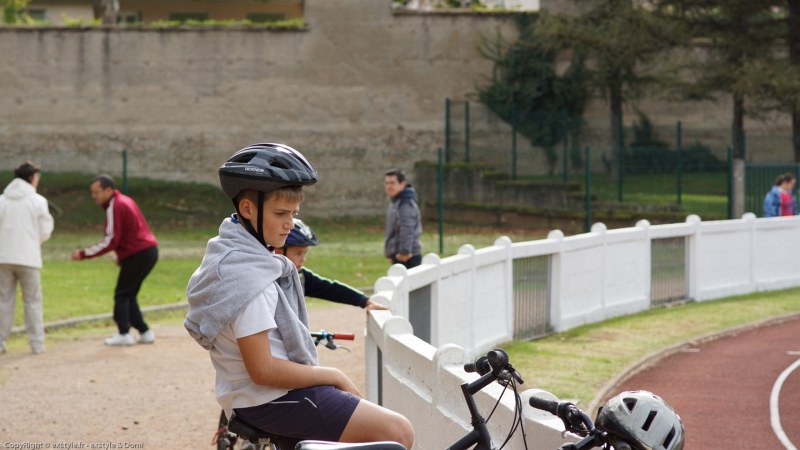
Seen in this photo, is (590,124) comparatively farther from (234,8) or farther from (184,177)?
(234,8)

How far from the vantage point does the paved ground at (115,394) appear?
9523mm

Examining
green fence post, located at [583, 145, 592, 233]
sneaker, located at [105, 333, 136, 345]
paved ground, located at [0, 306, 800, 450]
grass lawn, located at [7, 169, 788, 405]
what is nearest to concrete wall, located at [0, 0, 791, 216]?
grass lawn, located at [7, 169, 788, 405]

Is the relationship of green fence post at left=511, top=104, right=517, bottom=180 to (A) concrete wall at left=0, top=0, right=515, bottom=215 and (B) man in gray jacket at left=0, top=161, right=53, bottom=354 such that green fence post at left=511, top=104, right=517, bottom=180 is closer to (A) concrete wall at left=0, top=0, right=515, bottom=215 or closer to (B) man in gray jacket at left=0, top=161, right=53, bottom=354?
(A) concrete wall at left=0, top=0, right=515, bottom=215

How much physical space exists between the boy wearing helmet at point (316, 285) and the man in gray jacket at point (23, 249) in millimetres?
6670

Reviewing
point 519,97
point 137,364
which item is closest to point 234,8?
point 519,97

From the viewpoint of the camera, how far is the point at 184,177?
35.9 m

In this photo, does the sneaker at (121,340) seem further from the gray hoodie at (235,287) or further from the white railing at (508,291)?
the gray hoodie at (235,287)

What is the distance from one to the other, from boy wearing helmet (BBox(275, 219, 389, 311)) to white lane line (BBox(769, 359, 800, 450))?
3.89 metres

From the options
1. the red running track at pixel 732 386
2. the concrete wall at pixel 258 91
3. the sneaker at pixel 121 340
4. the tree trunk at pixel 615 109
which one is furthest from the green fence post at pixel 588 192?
the sneaker at pixel 121 340

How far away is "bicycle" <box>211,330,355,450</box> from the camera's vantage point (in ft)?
15.6

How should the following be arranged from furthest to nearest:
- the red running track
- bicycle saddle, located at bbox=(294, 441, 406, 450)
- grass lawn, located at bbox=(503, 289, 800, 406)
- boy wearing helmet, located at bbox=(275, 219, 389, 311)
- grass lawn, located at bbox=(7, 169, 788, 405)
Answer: grass lawn, located at bbox=(7, 169, 788, 405) → grass lawn, located at bbox=(503, 289, 800, 406) → the red running track → boy wearing helmet, located at bbox=(275, 219, 389, 311) → bicycle saddle, located at bbox=(294, 441, 406, 450)

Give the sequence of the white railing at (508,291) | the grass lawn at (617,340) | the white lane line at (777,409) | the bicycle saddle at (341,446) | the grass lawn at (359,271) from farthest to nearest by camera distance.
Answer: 1. the grass lawn at (359,271)
2. the grass lawn at (617,340)
3. the white lane line at (777,409)
4. the white railing at (508,291)
5. the bicycle saddle at (341,446)

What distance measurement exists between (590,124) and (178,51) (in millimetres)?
12064

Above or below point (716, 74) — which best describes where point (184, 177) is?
below
